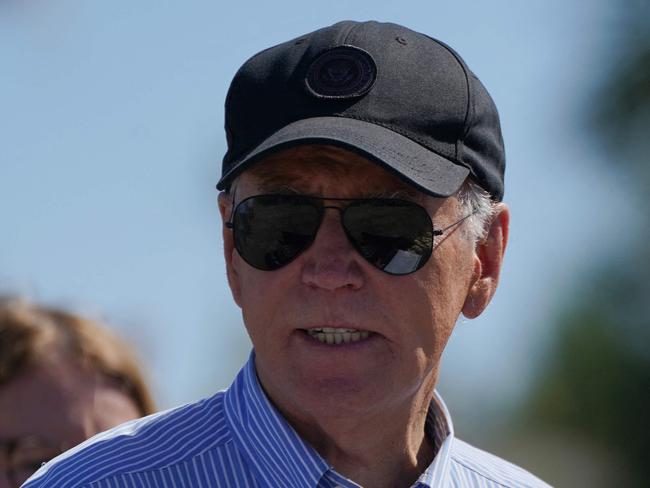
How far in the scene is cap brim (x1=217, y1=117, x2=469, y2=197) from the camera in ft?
9.89

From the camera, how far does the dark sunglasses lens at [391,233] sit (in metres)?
3.13

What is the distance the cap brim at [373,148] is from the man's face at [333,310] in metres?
0.07

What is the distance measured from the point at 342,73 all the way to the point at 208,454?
98 cm

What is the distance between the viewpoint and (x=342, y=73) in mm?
3174

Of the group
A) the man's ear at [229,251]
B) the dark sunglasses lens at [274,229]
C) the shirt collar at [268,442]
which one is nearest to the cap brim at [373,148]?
the dark sunglasses lens at [274,229]

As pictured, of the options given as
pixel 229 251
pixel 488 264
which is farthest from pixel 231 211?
pixel 488 264

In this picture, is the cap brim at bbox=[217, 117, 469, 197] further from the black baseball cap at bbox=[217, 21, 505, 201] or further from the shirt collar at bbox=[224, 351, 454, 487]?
the shirt collar at bbox=[224, 351, 454, 487]

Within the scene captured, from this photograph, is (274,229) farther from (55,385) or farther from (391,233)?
(55,385)

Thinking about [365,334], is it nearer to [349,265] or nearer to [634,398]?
[349,265]

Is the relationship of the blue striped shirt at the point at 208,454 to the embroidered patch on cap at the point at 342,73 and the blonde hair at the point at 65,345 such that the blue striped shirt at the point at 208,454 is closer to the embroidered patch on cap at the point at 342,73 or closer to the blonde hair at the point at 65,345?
the embroidered patch on cap at the point at 342,73

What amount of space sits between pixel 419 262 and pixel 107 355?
154cm

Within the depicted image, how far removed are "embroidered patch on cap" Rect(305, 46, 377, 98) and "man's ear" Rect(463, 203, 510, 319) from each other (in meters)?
0.61

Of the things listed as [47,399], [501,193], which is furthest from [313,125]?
[47,399]

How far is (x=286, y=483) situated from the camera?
3018 millimetres
